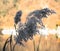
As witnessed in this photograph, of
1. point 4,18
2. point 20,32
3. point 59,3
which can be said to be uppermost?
point 59,3

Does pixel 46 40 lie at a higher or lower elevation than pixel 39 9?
lower

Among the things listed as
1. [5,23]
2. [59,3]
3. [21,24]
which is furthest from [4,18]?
[59,3]

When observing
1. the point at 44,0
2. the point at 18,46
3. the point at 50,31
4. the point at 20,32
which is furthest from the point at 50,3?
Answer: the point at 18,46

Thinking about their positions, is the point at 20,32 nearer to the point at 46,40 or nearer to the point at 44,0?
the point at 46,40

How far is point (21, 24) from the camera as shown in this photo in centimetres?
170

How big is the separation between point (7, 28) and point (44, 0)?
0.47m

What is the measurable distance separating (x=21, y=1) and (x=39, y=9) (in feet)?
0.67

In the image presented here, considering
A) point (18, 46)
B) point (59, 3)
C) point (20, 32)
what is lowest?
point (18, 46)

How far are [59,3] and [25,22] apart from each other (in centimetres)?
39

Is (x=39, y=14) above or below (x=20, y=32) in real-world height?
above

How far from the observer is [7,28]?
171cm

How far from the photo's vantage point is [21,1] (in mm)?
1739

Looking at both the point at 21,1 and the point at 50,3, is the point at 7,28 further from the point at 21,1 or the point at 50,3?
the point at 50,3

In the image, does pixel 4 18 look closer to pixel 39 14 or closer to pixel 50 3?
pixel 39 14
